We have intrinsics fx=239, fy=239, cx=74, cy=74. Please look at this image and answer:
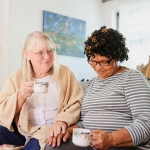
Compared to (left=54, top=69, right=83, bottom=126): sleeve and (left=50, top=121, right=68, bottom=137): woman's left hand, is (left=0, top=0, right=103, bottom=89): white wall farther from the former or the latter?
(left=50, top=121, right=68, bottom=137): woman's left hand

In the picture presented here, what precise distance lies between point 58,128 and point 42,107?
0.29 meters

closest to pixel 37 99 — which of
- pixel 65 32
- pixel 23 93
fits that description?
pixel 23 93

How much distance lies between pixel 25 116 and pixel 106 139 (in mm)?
567

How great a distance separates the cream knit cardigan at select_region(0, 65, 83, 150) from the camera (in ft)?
4.40

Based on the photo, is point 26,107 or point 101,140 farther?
point 26,107

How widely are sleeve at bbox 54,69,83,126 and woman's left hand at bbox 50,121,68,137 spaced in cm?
4

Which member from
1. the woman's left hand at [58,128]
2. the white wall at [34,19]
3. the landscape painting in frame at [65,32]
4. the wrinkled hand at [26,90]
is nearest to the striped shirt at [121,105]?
the woman's left hand at [58,128]

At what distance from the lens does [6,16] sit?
2803mm

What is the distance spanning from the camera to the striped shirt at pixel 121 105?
104 centimetres

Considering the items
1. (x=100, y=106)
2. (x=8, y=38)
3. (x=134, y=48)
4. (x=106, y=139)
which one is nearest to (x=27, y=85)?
(x=100, y=106)

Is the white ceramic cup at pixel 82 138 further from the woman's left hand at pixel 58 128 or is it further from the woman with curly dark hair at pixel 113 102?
the woman's left hand at pixel 58 128

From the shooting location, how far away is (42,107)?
1.46 m

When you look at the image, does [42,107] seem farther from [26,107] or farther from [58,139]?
[58,139]

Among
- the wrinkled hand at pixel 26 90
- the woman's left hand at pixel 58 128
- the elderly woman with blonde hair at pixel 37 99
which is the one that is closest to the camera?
the woman's left hand at pixel 58 128
